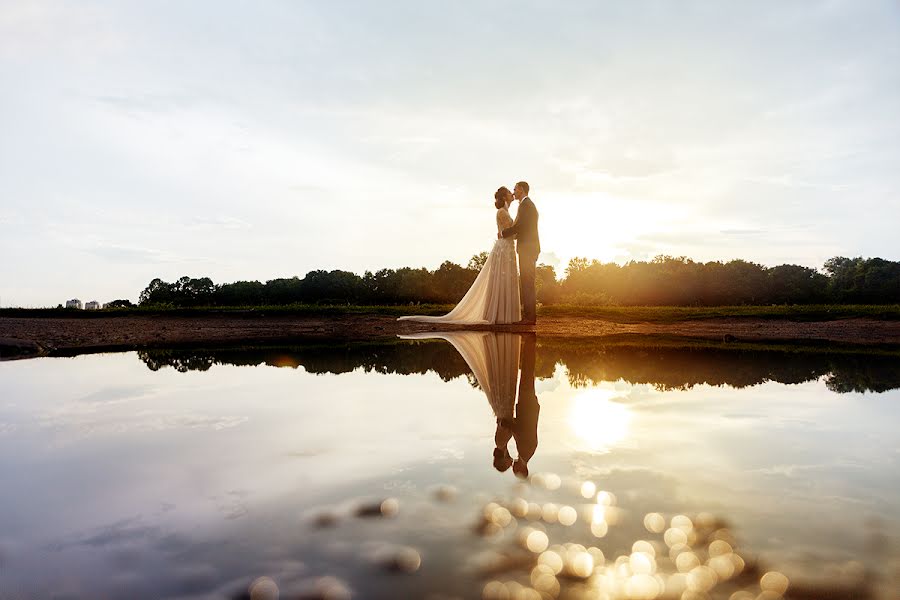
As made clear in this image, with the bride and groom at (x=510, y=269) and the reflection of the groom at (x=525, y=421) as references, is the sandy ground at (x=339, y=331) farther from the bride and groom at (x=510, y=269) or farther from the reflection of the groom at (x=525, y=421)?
the reflection of the groom at (x=525, y=421)

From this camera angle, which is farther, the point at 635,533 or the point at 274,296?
the point at 274,296

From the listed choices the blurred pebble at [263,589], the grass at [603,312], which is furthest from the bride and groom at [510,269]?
the blurred pebble at [263,589]

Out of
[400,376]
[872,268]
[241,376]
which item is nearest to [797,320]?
[400,376]

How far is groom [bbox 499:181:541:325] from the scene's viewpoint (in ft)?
57.8

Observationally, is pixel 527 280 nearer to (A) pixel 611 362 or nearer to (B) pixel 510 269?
(B) pixel 510 269

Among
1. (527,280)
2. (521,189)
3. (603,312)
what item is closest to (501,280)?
(527,280)

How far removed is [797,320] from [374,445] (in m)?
26.0

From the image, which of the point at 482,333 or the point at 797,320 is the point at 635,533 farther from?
the point at 797,320

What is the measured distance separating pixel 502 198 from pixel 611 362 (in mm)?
9758

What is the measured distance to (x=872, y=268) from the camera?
219 ft

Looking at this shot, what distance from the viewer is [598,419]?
559 cm

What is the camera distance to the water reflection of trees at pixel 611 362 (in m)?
8.62

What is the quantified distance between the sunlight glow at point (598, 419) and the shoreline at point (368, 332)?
9480mm

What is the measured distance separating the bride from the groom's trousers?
1.48 feet
